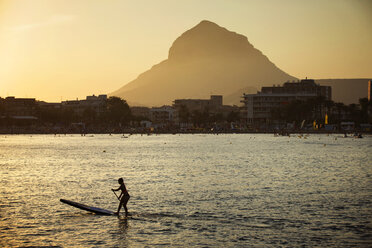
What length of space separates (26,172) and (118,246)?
1700 inches

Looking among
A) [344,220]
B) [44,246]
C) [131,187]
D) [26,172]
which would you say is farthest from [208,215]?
[26,172]

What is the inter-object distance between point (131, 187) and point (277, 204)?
51.4 ft

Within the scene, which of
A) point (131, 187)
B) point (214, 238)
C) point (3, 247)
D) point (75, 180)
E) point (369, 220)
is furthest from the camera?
point (75, 180)

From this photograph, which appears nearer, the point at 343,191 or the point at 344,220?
the point at 344,220

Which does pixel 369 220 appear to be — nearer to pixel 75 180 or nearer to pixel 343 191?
pixel 343 191

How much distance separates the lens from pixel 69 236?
2745 cm

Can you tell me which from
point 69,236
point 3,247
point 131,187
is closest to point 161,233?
point 69,236

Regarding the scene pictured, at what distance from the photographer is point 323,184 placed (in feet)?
164

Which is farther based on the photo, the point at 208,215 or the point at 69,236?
the point at 208,215

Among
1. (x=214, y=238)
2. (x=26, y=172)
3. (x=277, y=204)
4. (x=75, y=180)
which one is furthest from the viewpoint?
(x=26, y=172)

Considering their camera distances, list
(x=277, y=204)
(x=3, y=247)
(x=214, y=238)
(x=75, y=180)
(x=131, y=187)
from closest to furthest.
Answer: (x=3, y=247) < (x=214, y=238) < (x=277, y=204) < (x=131, y=187) < (x=75, y=180)

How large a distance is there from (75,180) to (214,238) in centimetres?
3047

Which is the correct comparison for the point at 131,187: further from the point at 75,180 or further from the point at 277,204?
the point at 277,204

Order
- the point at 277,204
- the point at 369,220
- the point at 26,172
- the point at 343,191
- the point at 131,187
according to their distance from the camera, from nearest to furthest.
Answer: the point at 369,220, the point at 277,204, the point at 343,191, the point at 131,187, the point at 26,172
